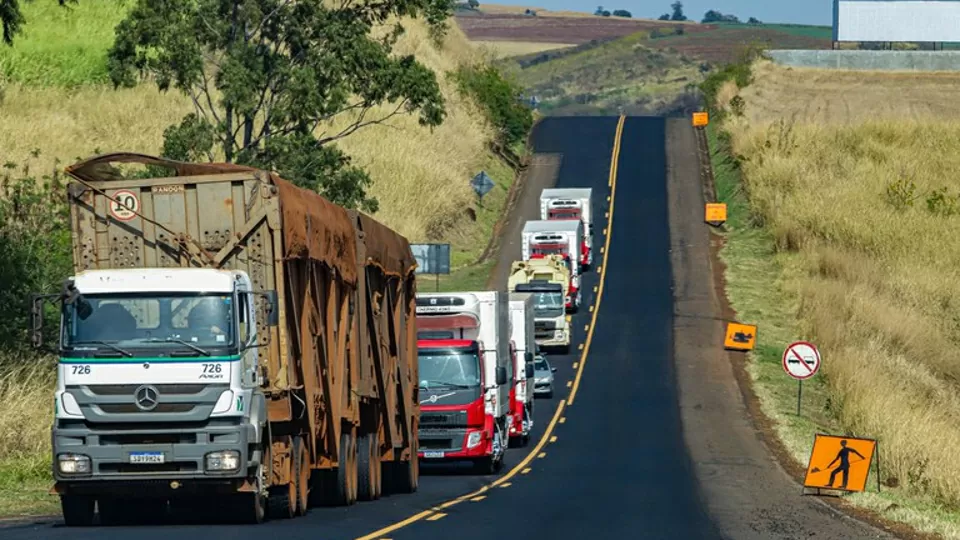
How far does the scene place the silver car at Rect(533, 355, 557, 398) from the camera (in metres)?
49.8

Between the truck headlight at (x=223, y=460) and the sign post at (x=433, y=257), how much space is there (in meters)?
41.0

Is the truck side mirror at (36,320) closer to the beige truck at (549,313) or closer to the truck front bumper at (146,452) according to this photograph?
the truck front bumper at (146,452)

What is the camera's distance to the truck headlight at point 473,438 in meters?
31.2

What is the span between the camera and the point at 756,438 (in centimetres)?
4253

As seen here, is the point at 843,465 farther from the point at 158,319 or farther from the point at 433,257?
the point at 433,257

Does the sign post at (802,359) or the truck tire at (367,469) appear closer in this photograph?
the truck tire at (367,469)

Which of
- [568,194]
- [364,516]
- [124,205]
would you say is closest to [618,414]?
[364,516]

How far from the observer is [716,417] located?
46156 millimetres

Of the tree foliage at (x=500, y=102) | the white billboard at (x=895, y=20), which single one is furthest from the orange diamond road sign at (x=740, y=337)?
the white billboard at (x=895, y=20)

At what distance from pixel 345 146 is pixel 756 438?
4486cm

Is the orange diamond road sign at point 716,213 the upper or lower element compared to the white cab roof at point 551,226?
lower

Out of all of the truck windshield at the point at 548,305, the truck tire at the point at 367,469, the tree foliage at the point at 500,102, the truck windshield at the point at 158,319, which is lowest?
the truck windshield at the point at 548,305

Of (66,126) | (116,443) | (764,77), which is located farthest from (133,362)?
(764,77)

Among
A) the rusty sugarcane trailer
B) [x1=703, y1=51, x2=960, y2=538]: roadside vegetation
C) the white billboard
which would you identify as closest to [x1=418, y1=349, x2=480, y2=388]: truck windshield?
[x1=703, y1=51, x2=960, y2=538]: roadside vegetation
